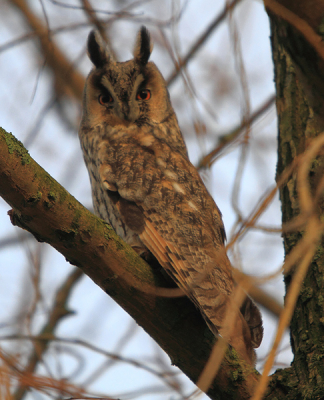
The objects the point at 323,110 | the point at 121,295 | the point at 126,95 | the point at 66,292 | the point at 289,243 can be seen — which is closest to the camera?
the point at 323,110

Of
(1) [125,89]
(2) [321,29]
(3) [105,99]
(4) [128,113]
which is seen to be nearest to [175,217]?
(4) [128,113]

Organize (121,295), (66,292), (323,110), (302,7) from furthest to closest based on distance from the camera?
(66,292)
(121,295)
(323,110)
(302,7)

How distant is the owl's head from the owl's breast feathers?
19 centimetres

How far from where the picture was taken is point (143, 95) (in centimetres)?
297

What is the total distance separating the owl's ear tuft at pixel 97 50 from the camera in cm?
305

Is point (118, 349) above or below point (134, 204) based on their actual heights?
below

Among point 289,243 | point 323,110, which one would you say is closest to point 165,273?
point 289,243

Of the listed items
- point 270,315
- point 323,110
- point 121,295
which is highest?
point 270,315

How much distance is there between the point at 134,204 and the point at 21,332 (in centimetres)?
115

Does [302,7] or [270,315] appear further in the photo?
[270,315]

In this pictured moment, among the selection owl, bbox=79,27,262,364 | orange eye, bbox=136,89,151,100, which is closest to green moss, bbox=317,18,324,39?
owl, bbox=79,27,262,364

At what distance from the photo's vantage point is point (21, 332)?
2.81 meters

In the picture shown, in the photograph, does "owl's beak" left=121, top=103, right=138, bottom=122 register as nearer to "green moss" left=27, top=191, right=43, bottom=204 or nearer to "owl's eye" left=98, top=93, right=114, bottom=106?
"owl's eye" left=98, top=93, right=114, bottom=106

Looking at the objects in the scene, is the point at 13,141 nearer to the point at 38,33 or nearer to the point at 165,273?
the point at 165,273
